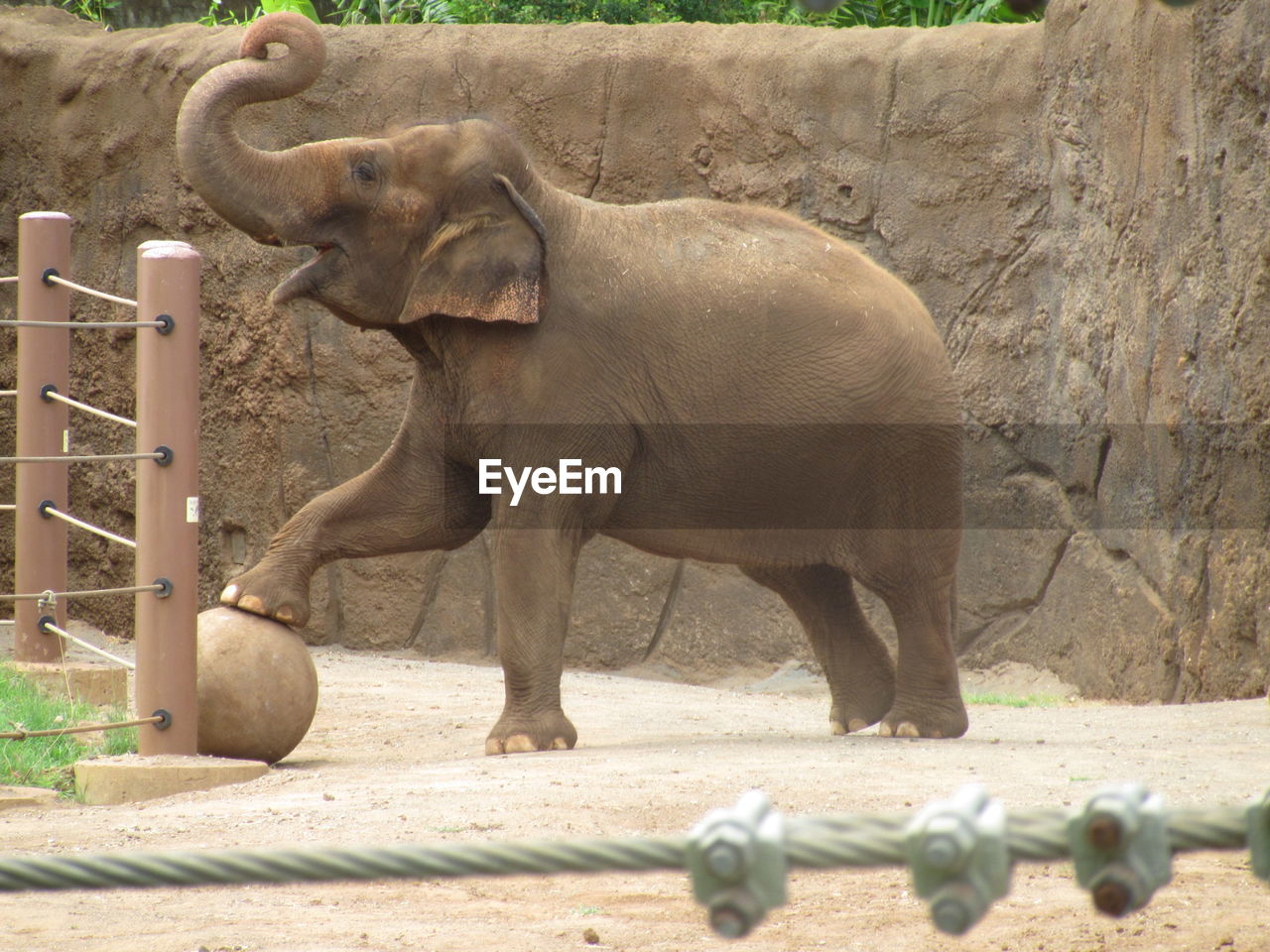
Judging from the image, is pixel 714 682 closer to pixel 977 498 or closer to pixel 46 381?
pixel 977 498

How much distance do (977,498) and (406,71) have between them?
3921mm

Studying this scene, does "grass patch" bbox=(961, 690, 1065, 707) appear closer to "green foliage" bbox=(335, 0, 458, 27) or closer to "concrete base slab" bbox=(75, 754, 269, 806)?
"concrete base slab" bbox=(75, 754, 269, 806)

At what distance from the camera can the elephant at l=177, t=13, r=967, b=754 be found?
5.90 metres

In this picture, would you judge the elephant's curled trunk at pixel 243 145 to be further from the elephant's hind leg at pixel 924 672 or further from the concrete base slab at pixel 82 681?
the elephant's hind leg at pixel 924 672

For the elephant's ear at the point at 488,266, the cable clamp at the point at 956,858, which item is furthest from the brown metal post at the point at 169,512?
the cable clamp at the point at 956,858

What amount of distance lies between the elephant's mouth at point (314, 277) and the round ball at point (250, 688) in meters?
1.13

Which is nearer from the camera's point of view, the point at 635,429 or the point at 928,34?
the point at 635,429

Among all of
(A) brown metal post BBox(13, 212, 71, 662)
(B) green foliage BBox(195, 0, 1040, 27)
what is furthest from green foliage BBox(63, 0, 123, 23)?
(A) brown metal post BBox(13, 212, 71, 662)

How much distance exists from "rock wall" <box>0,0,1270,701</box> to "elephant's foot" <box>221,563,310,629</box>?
3.59 meters

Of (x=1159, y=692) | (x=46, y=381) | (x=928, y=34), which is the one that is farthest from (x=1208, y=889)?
(x=928, y=34)

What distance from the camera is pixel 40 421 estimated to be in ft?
22.6

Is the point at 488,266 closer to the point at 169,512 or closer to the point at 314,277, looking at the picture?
the point at 314,277

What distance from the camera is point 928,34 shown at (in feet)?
30.1

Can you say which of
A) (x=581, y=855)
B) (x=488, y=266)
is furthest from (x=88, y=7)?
(x=581, y=855)
